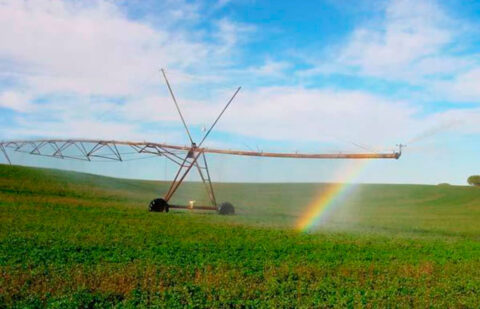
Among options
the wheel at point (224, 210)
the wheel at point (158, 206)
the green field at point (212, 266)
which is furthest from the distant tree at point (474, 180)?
the green field at point (212, 266)

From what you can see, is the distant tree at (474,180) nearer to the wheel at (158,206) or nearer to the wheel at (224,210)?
the wheel at (224,210)

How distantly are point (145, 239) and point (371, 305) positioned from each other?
11390 millimetres

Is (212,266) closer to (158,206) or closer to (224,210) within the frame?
(158,206)

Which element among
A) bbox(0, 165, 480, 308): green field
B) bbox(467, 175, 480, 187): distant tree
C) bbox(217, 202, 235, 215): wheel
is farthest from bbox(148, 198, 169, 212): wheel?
bbox(467, 175, 480, 187): distant tree

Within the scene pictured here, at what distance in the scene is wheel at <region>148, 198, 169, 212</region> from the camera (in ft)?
119

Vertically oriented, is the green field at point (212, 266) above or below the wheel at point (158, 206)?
below

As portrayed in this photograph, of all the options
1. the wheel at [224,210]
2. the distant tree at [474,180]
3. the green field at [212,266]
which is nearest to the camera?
the green field at [212,266]

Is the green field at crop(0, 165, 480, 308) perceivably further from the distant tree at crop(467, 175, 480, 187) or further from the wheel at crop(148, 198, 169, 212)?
the distant tree at crop(467, 175, 480, 187)

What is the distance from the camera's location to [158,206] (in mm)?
36500

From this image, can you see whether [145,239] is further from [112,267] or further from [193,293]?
[193,293]

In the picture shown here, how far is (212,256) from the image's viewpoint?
1728 centimetres

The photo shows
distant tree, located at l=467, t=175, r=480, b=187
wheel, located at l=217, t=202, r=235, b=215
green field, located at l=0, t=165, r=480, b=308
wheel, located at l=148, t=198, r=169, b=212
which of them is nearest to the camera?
green field, located at l=0, t=165, r=480, b=308

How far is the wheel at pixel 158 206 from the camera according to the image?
36.3m

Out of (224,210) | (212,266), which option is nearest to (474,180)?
(224,210)
